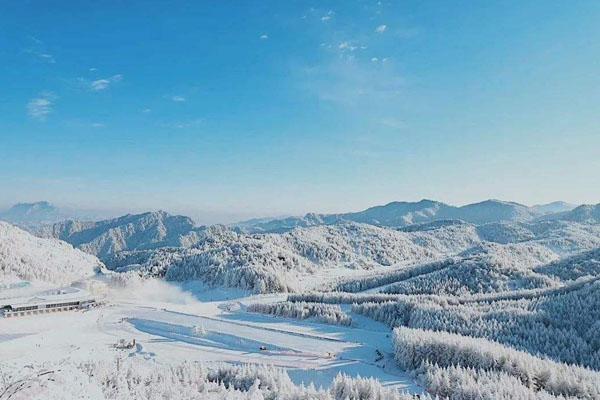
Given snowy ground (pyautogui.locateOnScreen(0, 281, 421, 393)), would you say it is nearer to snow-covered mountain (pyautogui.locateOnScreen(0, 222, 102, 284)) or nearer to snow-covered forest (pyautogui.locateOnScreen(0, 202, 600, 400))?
snow-covered forest (pyautogui.locateOnScreen(0, 202, 600, 400))

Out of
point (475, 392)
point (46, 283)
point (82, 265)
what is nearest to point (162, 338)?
point (475, 392)

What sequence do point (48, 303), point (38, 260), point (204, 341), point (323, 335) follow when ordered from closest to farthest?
point (204, 341) → point (323, 335) → point (48, 303) → point (38, 260)

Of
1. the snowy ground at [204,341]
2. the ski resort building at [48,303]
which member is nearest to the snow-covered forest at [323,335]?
the snowy ground at [204,341]

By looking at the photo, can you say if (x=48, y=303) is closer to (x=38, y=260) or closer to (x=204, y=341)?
(x=204, y=341)

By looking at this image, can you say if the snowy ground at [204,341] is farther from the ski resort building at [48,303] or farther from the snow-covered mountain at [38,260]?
the snow-covered mountain at [38,260]

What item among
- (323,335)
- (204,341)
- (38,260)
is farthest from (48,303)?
(38,260)

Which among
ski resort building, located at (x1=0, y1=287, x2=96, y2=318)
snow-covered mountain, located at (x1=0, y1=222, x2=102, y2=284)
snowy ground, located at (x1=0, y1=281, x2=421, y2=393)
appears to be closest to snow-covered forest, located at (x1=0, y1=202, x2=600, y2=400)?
snowy ground, located at (x1=0, y1=281, x2=421, y2=393)

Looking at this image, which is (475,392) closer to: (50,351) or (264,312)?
(50,351)
